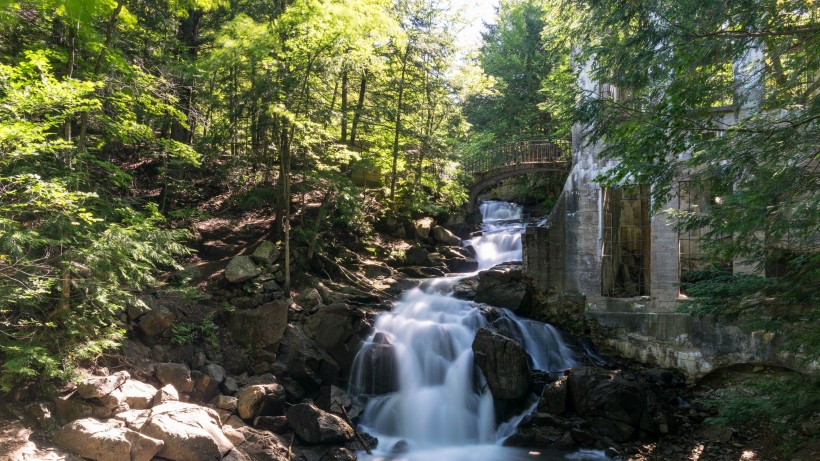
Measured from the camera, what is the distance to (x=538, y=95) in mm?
23734

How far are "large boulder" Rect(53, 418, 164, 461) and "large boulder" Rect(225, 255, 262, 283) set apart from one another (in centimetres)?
474

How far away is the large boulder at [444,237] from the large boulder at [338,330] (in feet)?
20.9

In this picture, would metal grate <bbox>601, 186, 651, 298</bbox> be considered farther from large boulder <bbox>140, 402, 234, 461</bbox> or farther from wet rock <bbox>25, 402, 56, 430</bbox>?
wet rock <bbox>25, 402, 56, 430</bbox>

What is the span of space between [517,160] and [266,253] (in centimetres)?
1017

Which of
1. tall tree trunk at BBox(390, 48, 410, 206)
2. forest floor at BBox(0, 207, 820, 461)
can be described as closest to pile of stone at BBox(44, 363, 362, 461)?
forest floor at BBox(0, 207, 820, 461)

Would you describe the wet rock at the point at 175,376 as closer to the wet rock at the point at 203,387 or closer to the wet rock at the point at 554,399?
the wet rock at the point at 203,387

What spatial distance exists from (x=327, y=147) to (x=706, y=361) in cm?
1038

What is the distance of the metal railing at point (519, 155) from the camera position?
59.4 ft

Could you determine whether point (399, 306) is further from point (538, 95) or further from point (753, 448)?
point (538, 95)

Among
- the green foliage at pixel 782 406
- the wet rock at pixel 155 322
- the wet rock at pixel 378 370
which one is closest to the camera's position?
the green foliage at pixel 782 406

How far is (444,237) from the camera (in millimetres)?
17547

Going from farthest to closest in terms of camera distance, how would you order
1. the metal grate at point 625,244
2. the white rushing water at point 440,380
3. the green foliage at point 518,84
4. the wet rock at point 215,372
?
the green foliage at point 518,84, the metal grate at point 625,244, the white rushing water at point 440,380, the wet rock at point 215,372

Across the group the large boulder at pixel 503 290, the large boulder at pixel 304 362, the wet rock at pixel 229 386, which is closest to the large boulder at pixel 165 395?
the wet rock at pixel 229 386

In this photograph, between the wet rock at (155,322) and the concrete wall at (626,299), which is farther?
the concrete wall at (626,299)
